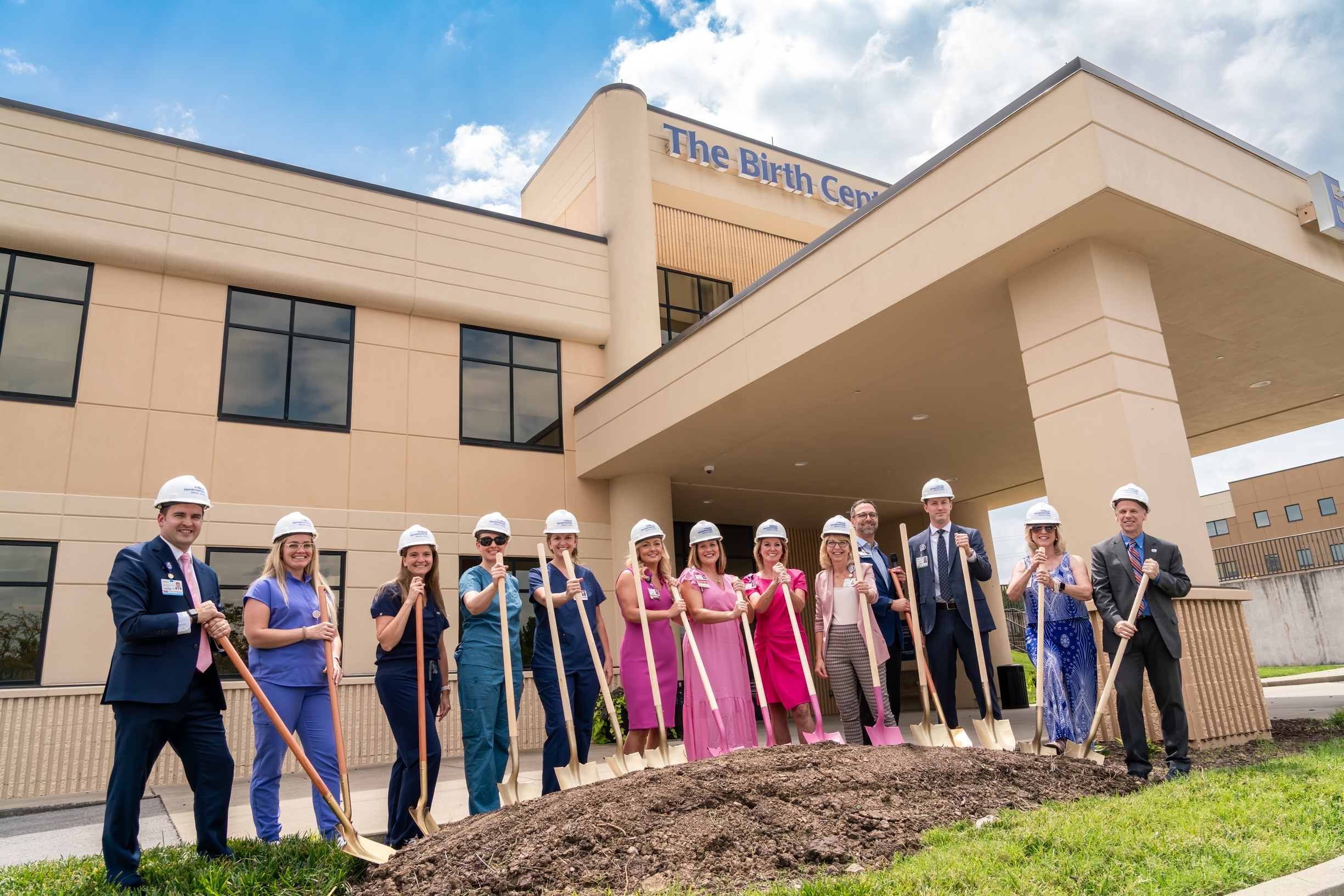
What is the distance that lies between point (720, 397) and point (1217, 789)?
6589mm

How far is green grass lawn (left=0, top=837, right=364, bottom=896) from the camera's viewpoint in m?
3.74

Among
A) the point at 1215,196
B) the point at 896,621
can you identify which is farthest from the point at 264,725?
the point at 1215,196

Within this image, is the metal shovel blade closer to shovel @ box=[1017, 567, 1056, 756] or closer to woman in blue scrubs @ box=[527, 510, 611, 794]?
shovel @ box=[1017, 567, 1056, 756]

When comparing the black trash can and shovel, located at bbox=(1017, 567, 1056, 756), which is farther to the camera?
the black trash can

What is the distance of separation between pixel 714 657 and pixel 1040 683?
2145 millimetres

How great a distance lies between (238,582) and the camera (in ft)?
34.2

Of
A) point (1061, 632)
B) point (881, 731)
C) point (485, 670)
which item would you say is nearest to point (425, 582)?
point (485, 670)

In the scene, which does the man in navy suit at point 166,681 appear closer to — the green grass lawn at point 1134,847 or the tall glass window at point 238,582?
the green grass lawn at point 1134,847

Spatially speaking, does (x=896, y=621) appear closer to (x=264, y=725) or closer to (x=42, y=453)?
(x=264, y=725)

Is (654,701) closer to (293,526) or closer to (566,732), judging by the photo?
(566,732)

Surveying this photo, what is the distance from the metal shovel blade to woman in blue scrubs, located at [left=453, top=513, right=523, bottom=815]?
243 centimetres

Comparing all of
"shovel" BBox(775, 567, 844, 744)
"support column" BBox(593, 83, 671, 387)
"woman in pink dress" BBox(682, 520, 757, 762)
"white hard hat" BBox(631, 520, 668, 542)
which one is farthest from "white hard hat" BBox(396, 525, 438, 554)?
"support column" BBox(593, 83, 671, 387)

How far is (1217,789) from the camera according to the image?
14.2 ft

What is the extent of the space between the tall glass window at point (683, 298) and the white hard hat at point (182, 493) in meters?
10.9
